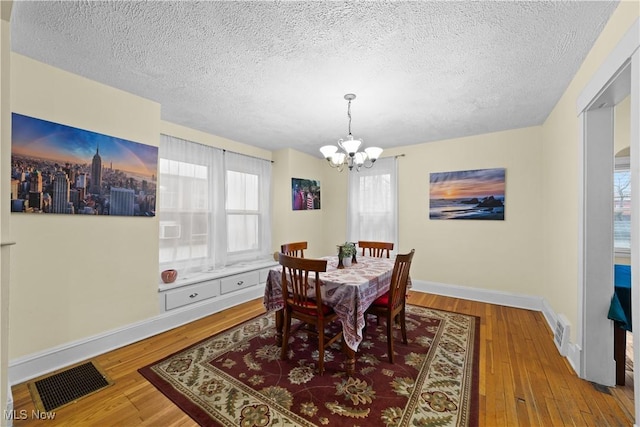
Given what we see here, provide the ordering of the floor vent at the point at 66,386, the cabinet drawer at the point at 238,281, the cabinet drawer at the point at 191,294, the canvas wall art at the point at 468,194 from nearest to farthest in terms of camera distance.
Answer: the floor vent at the point at 66,386 < the cabinet drawer at the point at 191,294 < the cabinet drawer at the point at 238,281 < the canvas wall art at the point at 468,194

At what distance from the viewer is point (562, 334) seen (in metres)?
2.39

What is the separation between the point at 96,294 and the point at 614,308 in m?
4.26

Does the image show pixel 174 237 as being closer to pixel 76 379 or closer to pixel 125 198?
pixel 125 198

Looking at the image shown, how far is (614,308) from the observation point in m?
1.93

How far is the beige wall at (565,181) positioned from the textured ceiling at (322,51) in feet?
0.33

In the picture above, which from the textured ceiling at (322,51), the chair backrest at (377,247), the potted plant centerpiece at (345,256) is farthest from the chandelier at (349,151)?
the chair backrest at (377,247)

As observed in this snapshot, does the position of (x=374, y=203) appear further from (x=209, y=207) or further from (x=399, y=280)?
(x=209, y=207)

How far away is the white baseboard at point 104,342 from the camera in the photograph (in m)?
2.01

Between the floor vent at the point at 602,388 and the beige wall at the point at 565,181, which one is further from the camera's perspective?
the floor vent at the point at 602,388

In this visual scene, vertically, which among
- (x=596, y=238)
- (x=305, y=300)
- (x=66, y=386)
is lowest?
(x=66, y=386)

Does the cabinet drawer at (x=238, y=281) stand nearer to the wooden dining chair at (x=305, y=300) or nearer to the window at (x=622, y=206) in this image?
the wooden dining chair at (x=305, y=300)

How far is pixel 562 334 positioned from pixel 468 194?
6.78 feet

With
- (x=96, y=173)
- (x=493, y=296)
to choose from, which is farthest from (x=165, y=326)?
(x=493, y=296)

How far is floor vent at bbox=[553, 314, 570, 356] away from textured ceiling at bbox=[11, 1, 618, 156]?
2175mm
